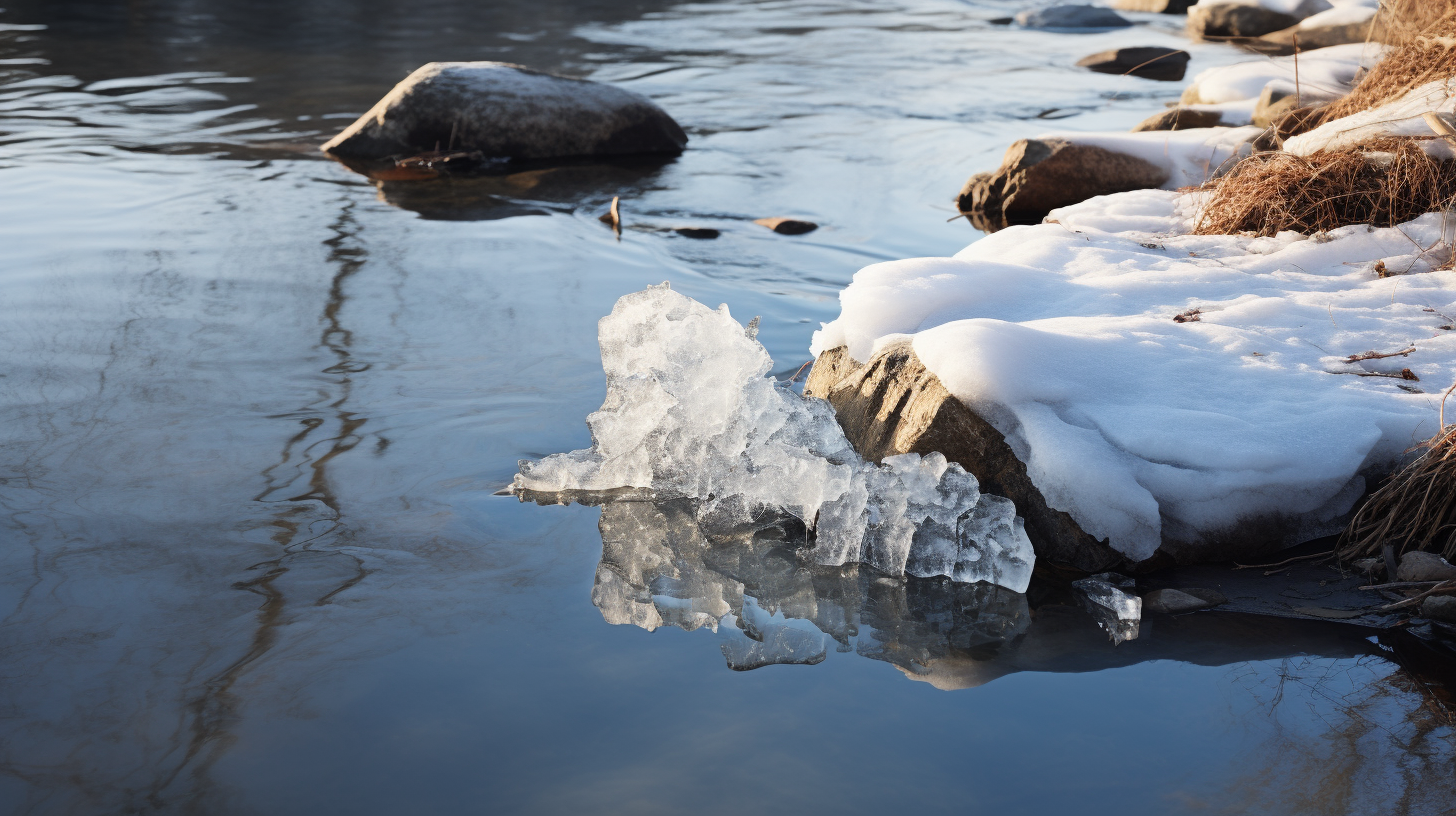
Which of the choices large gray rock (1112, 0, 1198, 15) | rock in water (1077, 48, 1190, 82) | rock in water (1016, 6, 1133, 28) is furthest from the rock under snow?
large gray rock (1112, 0, 1198, 15)

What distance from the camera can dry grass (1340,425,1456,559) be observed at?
264cm

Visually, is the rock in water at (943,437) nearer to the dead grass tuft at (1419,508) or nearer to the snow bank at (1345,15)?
the dead grass tuft at (1419,508)

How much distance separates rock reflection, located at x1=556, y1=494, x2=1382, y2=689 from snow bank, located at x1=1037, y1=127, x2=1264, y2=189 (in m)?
3.66

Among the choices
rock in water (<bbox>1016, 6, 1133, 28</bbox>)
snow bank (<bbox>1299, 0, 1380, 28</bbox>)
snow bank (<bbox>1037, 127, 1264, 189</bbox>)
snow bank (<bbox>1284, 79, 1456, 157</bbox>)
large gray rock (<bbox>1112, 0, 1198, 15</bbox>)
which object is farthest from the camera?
large gray rock (<bbox>1112, 0, 1198, 15</bbox>)

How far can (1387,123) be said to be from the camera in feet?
14.1

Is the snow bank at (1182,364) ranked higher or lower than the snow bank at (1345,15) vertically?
lower

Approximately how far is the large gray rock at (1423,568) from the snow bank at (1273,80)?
4227 millimetres

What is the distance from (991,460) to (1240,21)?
47.0 ft

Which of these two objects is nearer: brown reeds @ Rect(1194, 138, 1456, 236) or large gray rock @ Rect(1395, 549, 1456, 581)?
large gray rock @ Rect(1395, 549, 1456, 581)

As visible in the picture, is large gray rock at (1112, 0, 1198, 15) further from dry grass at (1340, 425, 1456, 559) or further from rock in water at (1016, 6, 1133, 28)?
dry grass at (1340, 425, 1456, 559)

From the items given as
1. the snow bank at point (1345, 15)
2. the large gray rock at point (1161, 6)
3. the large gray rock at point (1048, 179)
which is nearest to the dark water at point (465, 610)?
the large gray rock at point (1048, 179)

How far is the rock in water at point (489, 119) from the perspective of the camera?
24.6ft

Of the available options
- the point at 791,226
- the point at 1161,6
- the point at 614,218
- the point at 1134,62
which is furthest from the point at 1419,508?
the point at 1161,6

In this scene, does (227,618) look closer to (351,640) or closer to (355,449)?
(351,640)
